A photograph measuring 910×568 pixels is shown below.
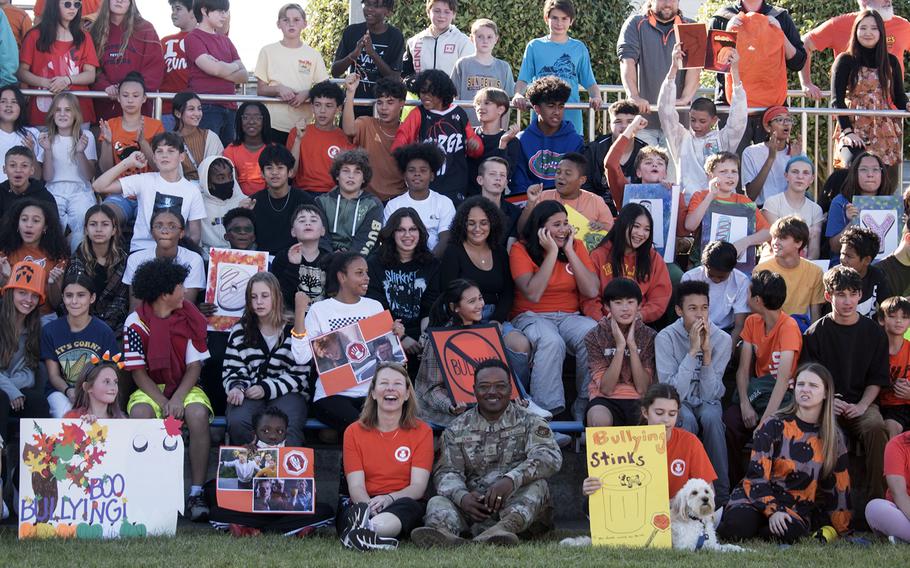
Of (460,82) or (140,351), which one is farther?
(460,82)

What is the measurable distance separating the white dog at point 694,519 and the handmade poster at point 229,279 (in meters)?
3.85

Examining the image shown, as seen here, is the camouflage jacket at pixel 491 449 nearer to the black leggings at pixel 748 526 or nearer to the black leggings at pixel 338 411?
the black leggings at pixel 338 411

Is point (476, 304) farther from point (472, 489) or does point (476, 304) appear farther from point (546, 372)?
point (472, 489)

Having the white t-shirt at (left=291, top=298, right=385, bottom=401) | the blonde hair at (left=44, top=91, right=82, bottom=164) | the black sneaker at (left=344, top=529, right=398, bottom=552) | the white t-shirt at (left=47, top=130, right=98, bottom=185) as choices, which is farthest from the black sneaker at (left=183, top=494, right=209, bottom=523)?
the blonde hair at (left=44, top=91, right=82, bottom=164)

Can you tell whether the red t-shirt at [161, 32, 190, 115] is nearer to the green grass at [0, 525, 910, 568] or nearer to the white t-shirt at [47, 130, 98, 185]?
the white t-shirt at [47, 130, 98, 185]

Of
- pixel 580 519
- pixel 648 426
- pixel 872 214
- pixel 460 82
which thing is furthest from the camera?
pixel 460 82

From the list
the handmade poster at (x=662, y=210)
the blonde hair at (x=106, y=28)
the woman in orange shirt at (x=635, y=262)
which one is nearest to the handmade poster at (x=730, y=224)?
the handmade poster at (x=662, y=210)

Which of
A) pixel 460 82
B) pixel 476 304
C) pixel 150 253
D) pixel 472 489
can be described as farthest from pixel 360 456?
pixel 460 82

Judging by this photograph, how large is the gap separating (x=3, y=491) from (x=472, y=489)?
3.00 m

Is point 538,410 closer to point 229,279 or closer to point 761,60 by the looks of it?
point 229,279

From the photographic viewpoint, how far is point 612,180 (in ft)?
38.7

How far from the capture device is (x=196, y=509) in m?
8.48

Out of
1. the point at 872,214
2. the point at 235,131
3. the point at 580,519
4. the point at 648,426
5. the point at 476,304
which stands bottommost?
the point at 580,519

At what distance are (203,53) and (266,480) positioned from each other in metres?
5.73
